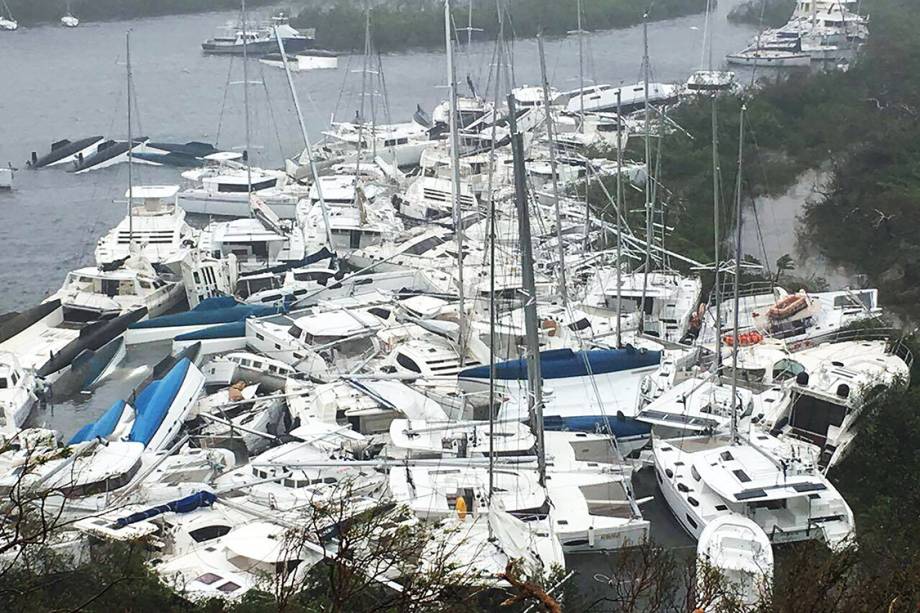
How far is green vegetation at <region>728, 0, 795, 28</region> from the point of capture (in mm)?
52156

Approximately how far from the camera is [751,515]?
1326 centimetres

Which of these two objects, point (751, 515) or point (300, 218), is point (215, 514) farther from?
point (300, 218)

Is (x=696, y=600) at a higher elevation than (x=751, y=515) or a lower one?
higher

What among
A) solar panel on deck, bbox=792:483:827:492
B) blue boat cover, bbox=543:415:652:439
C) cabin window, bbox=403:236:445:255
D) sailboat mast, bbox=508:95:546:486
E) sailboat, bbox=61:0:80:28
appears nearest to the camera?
sailboat mast, bbox=508:95:546:486

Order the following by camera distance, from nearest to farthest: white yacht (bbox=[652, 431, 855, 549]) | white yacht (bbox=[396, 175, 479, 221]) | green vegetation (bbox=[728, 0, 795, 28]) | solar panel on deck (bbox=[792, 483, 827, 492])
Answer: white yacht (bbox=[652, 431, 855, 549]), solar panel on deck (bbox=[792, 483, 827, 492]), white yacht (bbox=[396, 175, 479, 221]), green vegetation (bbox=[728, 0, 795, 28])

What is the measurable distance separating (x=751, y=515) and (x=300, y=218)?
1365cm

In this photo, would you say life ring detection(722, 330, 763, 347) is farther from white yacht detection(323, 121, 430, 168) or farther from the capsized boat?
the capsized boat

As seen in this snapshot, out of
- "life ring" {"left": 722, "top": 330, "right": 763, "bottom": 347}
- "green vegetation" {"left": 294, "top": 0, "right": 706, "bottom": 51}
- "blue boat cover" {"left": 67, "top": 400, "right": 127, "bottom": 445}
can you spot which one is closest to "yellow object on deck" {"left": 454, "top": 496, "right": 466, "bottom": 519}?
"blue boat cover" {"left": 67, "top": 400, "right": 127, "bottom": 445}

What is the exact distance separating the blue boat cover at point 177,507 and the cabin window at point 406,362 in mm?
4409

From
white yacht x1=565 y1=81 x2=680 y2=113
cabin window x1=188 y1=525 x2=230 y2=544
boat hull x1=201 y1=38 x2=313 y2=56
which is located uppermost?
boat hull x1=201 y1=38 x2=313 y2=56

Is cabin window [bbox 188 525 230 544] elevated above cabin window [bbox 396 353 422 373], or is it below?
below

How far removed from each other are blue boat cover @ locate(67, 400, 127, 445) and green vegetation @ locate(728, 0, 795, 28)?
4068 centimetres

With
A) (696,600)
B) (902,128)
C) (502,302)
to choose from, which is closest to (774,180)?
(902,128)

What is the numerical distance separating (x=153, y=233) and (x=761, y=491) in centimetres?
1384
